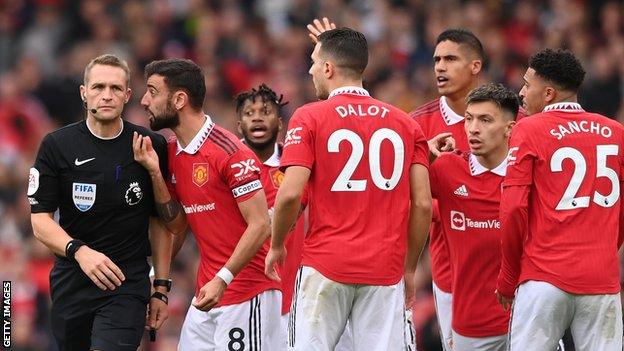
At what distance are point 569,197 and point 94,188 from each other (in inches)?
118

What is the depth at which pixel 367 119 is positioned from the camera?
339 inches

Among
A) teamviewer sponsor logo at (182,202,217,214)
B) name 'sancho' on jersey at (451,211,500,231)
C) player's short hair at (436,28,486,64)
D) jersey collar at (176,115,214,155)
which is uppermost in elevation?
player's short hair at (436,28,486,64)

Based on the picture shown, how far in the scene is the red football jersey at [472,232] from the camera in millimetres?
9516

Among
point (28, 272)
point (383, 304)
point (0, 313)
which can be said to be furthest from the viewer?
point (28, 272)

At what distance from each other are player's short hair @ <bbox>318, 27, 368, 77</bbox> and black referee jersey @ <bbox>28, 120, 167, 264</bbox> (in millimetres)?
1459

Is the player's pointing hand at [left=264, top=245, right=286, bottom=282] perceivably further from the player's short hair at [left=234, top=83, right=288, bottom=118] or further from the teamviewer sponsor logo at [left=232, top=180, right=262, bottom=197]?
the player's short hair at [left=234, top=83, right=288, bottom=118]

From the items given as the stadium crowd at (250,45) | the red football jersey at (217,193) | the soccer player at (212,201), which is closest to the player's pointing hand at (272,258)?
the soccer player at (212,201)

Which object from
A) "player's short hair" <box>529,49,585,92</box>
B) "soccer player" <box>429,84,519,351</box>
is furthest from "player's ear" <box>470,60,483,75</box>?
"player's short hair" <box>529,49,585,92</box>

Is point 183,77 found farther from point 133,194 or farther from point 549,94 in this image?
point 549,94

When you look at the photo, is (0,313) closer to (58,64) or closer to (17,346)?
(17,346)

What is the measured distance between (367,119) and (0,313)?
195 inches

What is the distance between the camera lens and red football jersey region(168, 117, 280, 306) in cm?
917

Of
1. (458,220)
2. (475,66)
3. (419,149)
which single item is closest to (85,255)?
(419,149)

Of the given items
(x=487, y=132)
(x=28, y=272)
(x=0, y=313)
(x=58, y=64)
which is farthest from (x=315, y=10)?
(x=487, y=132)
